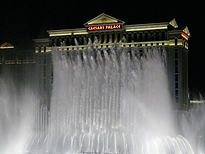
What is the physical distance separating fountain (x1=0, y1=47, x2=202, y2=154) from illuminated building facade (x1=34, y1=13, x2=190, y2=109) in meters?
12.6

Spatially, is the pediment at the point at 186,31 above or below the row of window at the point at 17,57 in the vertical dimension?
above

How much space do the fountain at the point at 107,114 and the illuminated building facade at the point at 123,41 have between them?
12.6m

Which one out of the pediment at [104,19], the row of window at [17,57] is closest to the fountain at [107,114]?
the pediment at [104,19]

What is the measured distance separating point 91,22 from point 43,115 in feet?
64.2

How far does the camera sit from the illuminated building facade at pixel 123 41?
200 ft

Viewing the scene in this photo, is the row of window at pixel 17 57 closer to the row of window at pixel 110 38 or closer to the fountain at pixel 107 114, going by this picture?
the row of window at pixel 110 38

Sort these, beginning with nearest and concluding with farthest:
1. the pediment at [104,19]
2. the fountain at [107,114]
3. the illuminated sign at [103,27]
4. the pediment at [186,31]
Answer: the fountain at [107,114] < the illuminated sign at [103,27] < the pediment at [104,19] < the pediment at [186,31]

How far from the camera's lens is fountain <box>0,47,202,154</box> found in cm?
3706

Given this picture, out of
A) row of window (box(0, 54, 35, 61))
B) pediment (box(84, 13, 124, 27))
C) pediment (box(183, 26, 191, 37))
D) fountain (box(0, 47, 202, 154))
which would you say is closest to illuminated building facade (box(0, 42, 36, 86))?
row of window (box(0, 54, 35, 61))

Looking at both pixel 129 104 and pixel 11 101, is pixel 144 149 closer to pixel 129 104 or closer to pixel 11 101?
pixel 129 104

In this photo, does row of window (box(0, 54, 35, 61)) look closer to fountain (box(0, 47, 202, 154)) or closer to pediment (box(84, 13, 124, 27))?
pediment (box(84, 13, 124, 27))

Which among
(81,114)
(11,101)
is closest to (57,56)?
(81,114)

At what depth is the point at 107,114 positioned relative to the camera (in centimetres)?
4403

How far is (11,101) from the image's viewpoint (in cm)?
7219
